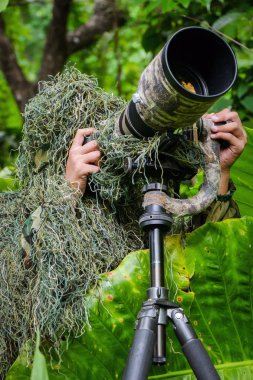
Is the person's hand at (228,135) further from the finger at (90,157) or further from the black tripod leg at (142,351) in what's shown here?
the black tripod leg at (142,351)

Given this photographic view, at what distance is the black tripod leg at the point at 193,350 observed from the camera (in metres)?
1.21

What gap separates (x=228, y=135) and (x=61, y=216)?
39 cm

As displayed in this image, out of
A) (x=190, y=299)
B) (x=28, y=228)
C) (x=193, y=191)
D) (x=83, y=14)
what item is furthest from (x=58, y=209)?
(x=83, y=14)

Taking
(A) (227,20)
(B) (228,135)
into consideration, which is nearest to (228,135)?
(B) (228,135)

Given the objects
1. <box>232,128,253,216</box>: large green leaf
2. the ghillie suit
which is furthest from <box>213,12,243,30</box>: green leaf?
the ghillie suit

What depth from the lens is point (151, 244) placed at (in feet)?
4.36

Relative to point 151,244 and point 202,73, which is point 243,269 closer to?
point 151,244

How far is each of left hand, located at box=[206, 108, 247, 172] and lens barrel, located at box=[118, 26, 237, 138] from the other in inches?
5.7

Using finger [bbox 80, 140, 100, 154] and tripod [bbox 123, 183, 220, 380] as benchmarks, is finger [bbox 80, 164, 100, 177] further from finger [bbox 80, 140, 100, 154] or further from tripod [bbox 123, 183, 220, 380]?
tripod [bbox 123, 183, 220, 380]

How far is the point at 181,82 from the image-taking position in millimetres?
1369

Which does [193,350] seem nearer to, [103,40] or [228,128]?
[228,128]

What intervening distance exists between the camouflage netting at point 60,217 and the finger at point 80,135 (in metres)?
0.03

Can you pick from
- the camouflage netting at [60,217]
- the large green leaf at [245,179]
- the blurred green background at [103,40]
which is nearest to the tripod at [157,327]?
the camouflage netting at [60,217]

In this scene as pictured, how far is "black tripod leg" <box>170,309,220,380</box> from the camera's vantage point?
1.21m
